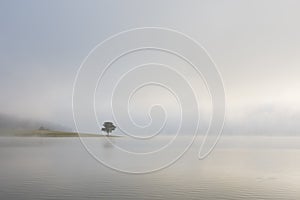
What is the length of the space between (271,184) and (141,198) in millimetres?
20087

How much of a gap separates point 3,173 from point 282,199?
39.1 m

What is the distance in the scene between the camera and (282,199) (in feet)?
113

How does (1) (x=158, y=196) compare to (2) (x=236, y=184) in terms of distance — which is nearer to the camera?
(1) (x=158, y=196)

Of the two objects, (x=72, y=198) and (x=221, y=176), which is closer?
(x=72, y=198)

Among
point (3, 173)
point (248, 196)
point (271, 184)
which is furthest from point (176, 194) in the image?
point (3, 173)

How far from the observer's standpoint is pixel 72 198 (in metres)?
32.3

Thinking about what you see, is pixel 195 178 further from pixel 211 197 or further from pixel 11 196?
pixel 11 196

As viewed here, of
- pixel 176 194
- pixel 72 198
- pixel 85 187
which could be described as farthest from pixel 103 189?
pixel 176 194

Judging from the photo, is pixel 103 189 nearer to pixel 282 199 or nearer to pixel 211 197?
pixel 211 197

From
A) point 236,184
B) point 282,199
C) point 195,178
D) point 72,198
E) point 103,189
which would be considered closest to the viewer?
point 72,198

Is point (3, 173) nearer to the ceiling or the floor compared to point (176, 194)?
nearer to the ceiling

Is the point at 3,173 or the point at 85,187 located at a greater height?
the point at 3,173

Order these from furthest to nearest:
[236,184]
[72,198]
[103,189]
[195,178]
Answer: [195,178], [236,184], [103,189], [72,198]

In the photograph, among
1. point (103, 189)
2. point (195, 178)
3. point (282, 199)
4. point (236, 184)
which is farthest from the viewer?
point (195, 178)
